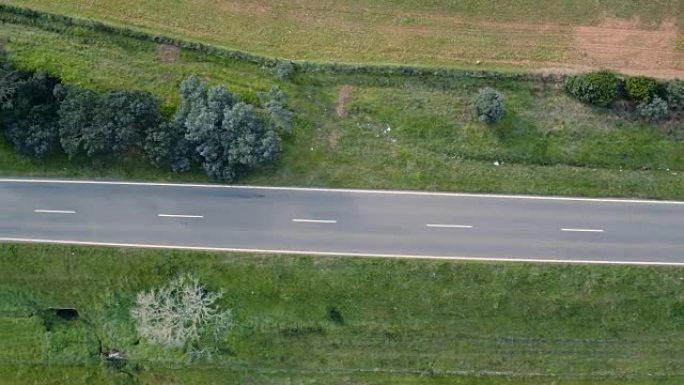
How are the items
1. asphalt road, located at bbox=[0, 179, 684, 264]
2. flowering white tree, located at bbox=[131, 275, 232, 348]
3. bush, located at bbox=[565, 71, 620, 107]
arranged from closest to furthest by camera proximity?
flowering white tree, located at bbox=[131, 275, 232, 348], bush, located at bbox=[565, 71, 620, 107], asphalt road, located at bbox=[0, 179, 684, 264]

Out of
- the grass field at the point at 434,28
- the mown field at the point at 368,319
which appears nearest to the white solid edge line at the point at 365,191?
the mown field at the point at 368,319

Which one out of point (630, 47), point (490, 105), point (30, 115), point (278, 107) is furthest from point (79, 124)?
point (630, 47)

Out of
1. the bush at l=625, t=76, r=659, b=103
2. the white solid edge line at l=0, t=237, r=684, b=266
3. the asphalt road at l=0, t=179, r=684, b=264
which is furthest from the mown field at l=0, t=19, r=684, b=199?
the white solid edge line at l=0, t=237, r=684, b=266

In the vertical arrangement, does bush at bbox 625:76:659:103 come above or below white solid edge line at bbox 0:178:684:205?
above

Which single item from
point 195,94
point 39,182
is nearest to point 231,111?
point 195,94

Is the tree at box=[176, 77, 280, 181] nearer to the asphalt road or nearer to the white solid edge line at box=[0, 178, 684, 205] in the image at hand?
the white solid edge line at box=[0, 178, 684, 205]

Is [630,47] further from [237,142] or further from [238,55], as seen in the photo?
[237,142]
